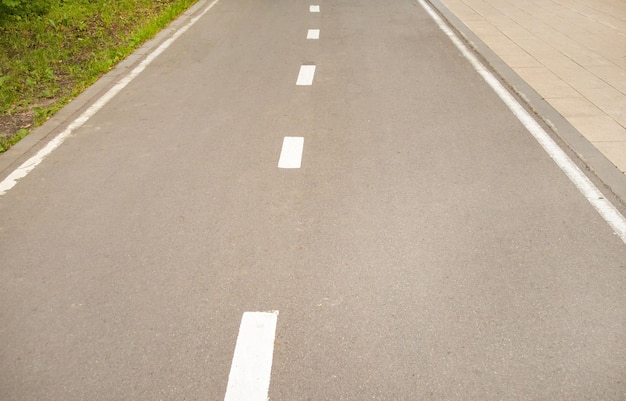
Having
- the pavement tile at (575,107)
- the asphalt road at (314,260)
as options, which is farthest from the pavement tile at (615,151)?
the pavement tile at (575,107)

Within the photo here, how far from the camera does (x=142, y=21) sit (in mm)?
13469

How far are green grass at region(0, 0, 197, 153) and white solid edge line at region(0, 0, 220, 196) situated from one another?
0.48 meters

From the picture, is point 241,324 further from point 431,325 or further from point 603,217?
point 603,217

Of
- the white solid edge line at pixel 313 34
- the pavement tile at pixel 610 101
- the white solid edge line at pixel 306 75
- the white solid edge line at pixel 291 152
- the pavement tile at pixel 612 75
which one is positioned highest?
the pavement tile at pixel 610 101

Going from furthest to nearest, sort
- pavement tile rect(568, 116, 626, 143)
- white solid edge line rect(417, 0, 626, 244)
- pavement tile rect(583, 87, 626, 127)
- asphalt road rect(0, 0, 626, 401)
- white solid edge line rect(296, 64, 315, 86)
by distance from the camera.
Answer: white solid edge line rect(296, 64, 315, 86) < pavement tile rect(583, 87, 626, 127) < pavement tile rect(568, 116, 626, 143) < white solid edge line rect(417, 0, 626, 244) < asphalt road rect(0, 0, 626, 401)

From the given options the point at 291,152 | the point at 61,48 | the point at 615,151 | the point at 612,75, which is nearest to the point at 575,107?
the point at 615,151

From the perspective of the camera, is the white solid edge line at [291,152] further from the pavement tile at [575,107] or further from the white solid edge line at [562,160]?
the pavement tile at [575,107]

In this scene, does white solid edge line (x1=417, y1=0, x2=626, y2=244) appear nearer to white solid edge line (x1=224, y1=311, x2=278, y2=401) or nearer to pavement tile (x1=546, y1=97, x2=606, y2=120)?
pavement tile (x1=546, y1=97, x2=606, y2=120)

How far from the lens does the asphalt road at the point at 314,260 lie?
11.1 feet

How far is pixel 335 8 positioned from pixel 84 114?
973 cm

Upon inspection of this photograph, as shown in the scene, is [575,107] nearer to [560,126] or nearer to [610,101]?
[610,101]

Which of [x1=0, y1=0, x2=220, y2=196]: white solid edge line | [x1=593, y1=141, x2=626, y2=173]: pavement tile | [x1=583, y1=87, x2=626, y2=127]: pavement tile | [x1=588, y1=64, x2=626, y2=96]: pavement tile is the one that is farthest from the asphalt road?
[x1=588, y1=64, x2=626, y2=96]: pavement tile

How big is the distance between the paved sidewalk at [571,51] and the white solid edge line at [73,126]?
6.29m

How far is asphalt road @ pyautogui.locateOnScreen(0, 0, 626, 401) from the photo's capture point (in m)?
3.38
